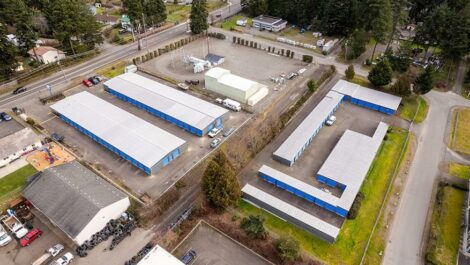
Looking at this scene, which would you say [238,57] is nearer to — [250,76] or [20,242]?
[250,76]

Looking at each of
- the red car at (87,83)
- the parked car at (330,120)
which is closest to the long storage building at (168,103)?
the red car at (87,83)

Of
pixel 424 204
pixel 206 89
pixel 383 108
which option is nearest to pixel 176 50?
pixel 206 89

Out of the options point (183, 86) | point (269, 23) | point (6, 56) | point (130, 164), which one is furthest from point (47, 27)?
point (269, 23)

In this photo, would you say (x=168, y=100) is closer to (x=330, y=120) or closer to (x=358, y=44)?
(x=330, y=120)

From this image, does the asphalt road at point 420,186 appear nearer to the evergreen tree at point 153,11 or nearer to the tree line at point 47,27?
the evergreen tree at point 153,11

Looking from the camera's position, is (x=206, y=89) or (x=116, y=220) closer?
(x=116, y=220)

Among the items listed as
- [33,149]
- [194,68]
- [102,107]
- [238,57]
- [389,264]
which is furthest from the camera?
[238,57]

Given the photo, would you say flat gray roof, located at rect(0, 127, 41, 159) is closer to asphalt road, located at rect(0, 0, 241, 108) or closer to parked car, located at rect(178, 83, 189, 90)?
asphalt road, located at rect(0, 0, 241, 108)
